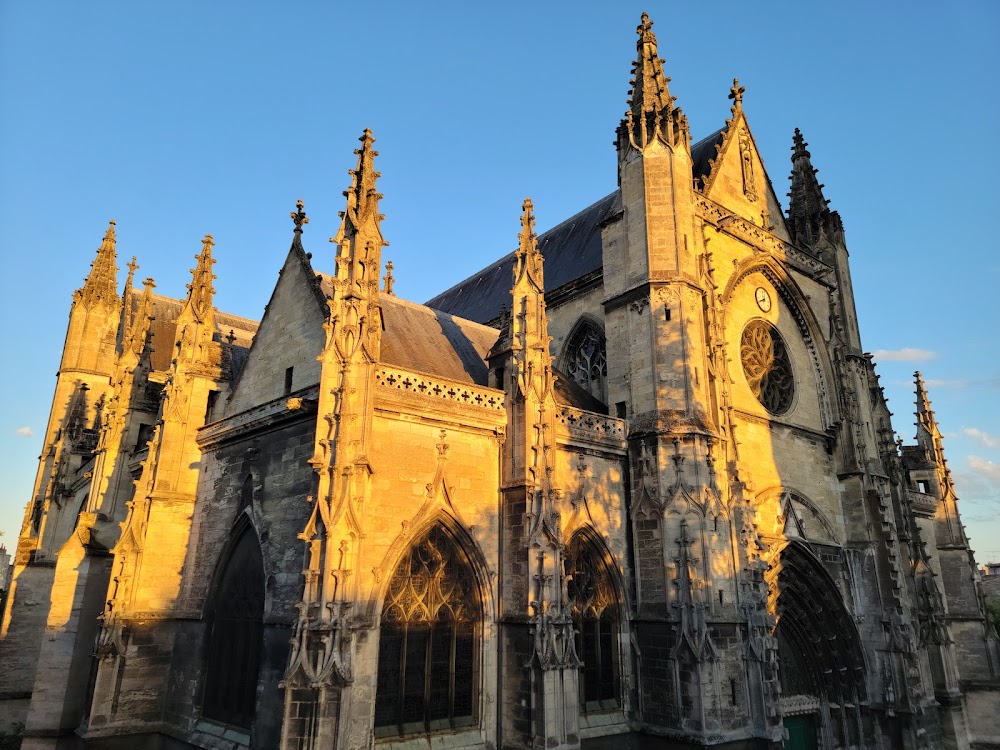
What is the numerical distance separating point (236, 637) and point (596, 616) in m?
6.45

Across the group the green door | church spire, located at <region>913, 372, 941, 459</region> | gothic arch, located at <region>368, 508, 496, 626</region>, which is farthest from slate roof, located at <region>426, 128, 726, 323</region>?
church spire, located at <region>913, 372, 941, 459</region>

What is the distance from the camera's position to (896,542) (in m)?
17.5

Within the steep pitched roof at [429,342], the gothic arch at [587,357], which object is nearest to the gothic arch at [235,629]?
the steep pitched roof at [429,342]

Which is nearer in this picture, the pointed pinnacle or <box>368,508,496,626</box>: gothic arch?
<box>368,508,496,626</box>: gothic arch

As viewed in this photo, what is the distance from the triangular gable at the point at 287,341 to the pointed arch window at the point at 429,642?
155 inches

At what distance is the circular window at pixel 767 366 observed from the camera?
17391mm

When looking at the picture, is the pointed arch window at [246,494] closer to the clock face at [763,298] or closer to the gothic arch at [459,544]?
the gothic arch at [459,544]

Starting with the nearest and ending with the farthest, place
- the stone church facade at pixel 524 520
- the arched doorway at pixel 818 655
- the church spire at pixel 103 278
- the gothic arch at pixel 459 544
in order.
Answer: the gothic arch at pixel 459 544
the stone church facade at pixel 524 520
the arched doorway at pixel 818 655
the church spire at pixel 103 278

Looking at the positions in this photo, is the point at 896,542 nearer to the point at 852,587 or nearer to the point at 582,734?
the point at 852,587

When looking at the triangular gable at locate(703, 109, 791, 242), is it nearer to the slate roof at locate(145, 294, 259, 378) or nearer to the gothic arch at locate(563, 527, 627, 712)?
the gothic arch at locate(563, 527, 627, 712)

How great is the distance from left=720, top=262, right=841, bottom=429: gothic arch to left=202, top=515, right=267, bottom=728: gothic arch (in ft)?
44.7

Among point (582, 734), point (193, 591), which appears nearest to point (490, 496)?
point (582, 734)

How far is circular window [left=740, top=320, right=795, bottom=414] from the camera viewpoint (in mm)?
17391

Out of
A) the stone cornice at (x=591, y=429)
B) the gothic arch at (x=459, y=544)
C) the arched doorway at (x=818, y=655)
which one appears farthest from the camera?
the arched doorway at (x=818, y=655)
